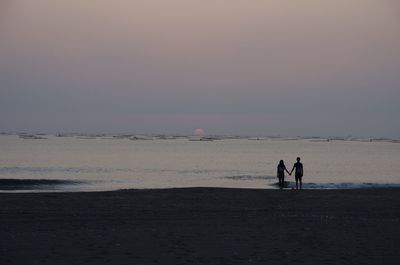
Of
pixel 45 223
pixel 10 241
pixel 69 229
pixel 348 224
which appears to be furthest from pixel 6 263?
pixel 348 224

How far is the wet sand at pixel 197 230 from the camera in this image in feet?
38.9

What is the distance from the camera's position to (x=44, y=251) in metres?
12.2

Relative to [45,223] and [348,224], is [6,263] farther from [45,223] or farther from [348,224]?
[348,224]

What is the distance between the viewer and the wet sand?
467 inches

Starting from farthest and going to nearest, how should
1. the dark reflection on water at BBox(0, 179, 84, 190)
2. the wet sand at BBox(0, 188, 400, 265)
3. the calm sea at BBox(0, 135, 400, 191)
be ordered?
1. the calm sea at BBox(0, 135, 400, 191)
2. the dark reflection on water at BBox(0, 179, 84, 190)
3. the wet sand at BBox(0, 188, 400, 265)

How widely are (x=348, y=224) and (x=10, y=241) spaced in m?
9.92

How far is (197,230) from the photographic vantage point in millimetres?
15312

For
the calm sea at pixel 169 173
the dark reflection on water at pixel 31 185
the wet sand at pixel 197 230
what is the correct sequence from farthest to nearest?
the calm sea at pixel 169 173
the dark reflection on water at pixel 31 185
the wet sand at pixel 197 230

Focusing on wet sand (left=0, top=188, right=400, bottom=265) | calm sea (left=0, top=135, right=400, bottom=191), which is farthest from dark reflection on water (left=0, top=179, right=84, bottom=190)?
wet sand (left=0, top=188, right=400, bottom=265)

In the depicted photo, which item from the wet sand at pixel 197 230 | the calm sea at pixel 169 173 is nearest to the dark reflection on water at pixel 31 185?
the calm sea at pixel 169 173

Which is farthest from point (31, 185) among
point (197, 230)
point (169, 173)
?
point (197, 230)

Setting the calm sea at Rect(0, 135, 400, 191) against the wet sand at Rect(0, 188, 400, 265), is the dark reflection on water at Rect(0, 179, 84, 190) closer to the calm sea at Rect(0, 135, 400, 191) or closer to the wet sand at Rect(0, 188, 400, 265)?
the calm sea at Rect(0, 135, 400, 191)

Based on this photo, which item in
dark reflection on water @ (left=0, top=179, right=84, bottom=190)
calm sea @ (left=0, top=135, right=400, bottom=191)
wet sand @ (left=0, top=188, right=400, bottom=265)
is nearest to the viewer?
wet sand @ (left=0, top=188, right=400, bottom=265)

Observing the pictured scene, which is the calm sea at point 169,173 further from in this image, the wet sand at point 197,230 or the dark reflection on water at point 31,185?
the wet sand at point 197,230
